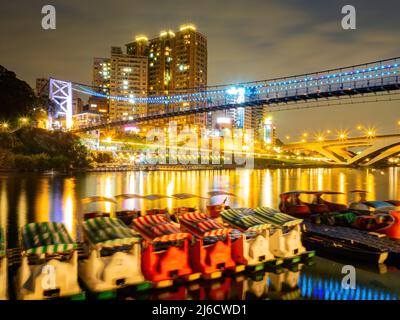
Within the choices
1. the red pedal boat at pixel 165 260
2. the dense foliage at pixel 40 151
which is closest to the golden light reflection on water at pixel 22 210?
the red pedal boat at pixel 165 260

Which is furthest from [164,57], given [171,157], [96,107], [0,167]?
[0,167]

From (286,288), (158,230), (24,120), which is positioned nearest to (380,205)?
(286,288)

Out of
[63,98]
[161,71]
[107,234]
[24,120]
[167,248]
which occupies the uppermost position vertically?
[161,71]

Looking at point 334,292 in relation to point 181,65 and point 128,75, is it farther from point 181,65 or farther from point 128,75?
point 128,75

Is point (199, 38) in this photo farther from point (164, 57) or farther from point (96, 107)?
point (96, 107)

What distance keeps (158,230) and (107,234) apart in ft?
4.31

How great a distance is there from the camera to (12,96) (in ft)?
148

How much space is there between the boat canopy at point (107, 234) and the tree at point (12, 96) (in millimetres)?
42138

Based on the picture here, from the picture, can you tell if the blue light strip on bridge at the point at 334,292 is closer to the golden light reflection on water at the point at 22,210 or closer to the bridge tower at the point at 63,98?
the golden light reflection on water at the point at 22,210

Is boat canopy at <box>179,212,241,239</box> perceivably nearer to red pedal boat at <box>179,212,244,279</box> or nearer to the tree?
red pedal boat at <box>179,212,244,279</box>

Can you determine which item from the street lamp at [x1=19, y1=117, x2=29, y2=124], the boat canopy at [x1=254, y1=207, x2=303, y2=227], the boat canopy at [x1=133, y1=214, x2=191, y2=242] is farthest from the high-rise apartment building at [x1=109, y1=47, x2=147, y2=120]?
the boat canopy at [x1=133, y1=214, x2=191, y2=242]

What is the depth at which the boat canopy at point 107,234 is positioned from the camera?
7806mm

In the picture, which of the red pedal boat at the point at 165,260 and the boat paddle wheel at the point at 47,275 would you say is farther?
the red pedal boat at the point at 165,260

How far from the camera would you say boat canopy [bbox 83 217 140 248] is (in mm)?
7806
